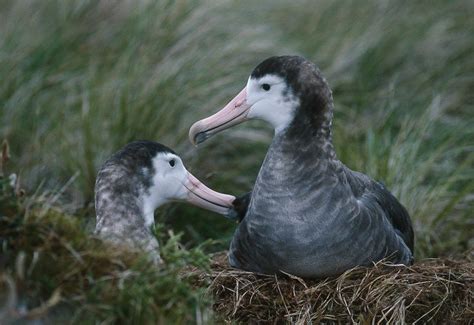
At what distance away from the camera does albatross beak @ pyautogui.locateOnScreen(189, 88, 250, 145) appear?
5.64m

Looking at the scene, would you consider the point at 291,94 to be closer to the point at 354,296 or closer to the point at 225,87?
the point at 354,296

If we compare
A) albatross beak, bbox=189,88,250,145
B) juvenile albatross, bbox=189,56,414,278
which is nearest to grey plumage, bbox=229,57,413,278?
juvenile albatross, bbox=189,56,414,278

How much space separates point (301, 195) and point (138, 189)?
74cm

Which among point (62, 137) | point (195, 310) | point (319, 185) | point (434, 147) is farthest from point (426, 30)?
point (195, 310)

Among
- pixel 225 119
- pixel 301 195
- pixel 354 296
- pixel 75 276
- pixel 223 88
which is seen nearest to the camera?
pixel 75 276

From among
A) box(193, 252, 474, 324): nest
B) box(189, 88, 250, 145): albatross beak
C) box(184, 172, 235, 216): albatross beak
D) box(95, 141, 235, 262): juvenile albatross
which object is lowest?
box(193, 252, 474, 324): nest

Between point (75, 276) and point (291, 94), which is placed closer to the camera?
point (75, 276)

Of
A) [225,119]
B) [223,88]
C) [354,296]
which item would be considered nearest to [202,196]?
[225,119]

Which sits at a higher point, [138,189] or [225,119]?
[225,119]

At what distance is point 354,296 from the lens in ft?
17.4

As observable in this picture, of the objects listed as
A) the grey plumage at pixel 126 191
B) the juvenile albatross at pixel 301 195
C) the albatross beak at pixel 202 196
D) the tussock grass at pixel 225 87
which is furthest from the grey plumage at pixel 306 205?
the tussock grass at pixel 225 87

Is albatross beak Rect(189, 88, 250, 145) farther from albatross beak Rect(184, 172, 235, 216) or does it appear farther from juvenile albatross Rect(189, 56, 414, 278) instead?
albatross beak Rect(184, 172, 235, 216)

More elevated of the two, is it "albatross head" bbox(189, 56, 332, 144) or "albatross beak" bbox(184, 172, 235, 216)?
"albatross head" bbox(189, 56, 332, 144)

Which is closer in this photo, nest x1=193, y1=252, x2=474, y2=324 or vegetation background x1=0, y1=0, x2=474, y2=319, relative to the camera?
nest x1=193, y1=252, x2=474, y2=324
